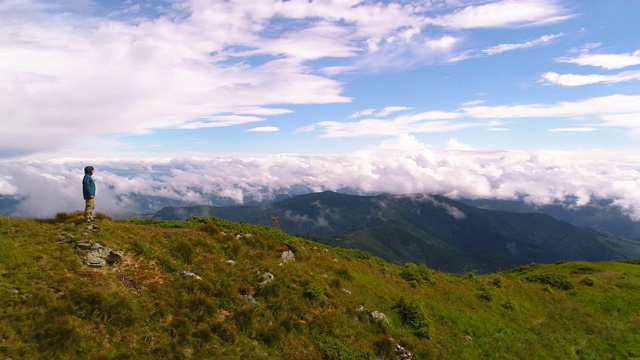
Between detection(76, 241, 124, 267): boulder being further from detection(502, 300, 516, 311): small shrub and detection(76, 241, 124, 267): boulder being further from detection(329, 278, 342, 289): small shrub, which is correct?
detection(502, 300, 516, 311): small shrub

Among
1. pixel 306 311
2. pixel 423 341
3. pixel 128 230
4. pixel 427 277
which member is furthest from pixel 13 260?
pixel 427 277

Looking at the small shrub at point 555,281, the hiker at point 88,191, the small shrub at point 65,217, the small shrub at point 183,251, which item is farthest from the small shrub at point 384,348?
the small shrub at point 555,281

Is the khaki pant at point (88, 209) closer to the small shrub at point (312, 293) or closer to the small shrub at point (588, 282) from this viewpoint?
the small shrub at point (312, 293)

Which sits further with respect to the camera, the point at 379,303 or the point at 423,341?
the point at 379,303

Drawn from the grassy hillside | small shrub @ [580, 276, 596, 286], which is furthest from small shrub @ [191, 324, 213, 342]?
small shrub @ [580, 276, 596, 286]

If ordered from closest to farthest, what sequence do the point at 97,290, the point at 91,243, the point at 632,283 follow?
the point at 97,290, the point at 91,243, the point at 632,283

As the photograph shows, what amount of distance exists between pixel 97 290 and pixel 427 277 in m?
29.5

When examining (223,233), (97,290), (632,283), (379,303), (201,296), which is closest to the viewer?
(97,290)

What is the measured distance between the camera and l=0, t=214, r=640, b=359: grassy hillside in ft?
51.7

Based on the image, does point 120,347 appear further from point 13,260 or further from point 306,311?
point 306,311

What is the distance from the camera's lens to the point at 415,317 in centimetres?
2542

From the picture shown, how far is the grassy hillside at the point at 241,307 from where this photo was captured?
15752mm

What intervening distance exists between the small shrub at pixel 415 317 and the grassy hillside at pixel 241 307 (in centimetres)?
10

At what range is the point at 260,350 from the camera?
17875mm
